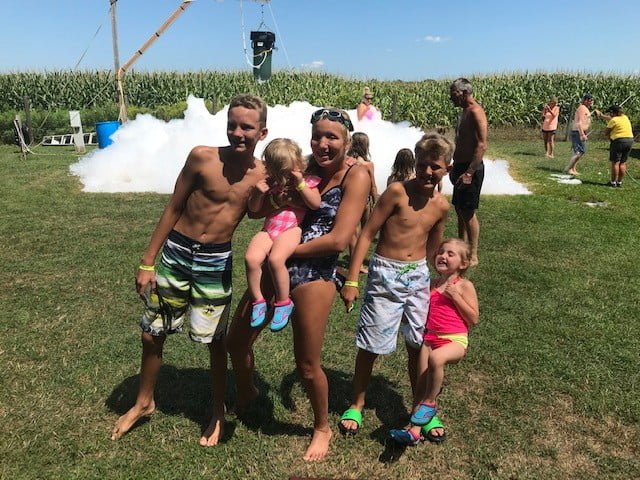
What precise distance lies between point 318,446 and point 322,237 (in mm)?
1279

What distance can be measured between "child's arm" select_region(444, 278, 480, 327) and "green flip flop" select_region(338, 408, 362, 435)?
911 mm

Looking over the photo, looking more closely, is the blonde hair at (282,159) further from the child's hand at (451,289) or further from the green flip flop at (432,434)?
the green flip flop at (432,434)

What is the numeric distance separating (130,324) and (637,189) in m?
10.6

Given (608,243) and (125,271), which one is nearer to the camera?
(125,271)

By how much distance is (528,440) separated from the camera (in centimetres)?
314

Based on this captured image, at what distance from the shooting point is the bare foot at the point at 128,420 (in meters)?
3.06

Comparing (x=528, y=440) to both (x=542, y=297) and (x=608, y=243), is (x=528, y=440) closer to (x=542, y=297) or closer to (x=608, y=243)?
(x=542, y=297)

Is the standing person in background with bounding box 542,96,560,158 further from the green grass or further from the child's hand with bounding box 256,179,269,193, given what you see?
the child's hand with bounding box 256,179,269,193

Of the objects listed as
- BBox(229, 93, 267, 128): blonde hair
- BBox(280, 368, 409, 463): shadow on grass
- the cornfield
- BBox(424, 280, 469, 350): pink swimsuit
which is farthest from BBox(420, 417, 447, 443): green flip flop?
the cornfield

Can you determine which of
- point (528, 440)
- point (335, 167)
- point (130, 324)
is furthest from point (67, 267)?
point (528, 440)

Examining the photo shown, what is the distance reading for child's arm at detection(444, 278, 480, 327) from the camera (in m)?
2.93

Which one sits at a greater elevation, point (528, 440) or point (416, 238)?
point (416, 238)

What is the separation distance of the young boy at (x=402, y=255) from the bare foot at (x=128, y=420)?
140cm

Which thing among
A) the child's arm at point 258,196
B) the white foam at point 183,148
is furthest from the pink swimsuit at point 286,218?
the white foam at point 183,148
